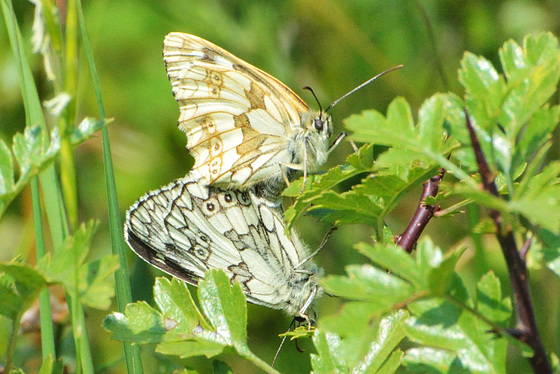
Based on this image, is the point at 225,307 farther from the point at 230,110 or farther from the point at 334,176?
the point at 230,110

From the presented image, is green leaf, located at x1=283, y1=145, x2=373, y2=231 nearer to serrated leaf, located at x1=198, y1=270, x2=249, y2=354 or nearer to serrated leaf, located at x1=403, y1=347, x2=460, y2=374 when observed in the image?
serrated leaf, located at x1=198, y1=270, x2=249, y2=354

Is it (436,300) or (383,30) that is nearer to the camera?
(436,300)

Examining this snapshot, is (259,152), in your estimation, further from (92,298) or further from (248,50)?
(92,298)

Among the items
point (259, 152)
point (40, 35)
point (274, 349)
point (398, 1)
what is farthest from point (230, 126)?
point (398, 1)

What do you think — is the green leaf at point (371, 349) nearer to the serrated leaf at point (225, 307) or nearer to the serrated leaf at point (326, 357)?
the serrated leaf at point (326, 357)

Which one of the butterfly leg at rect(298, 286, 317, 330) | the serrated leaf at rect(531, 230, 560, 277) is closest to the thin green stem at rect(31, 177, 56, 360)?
the butterfly leg at rect(298, 286, 317, 330)

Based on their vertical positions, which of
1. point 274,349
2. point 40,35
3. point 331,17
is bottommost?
point 274,349

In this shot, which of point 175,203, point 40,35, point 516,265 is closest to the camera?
point 516,265

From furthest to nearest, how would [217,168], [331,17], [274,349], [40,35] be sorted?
[331,17] → [274,349] → [217,168] → [40,35]
